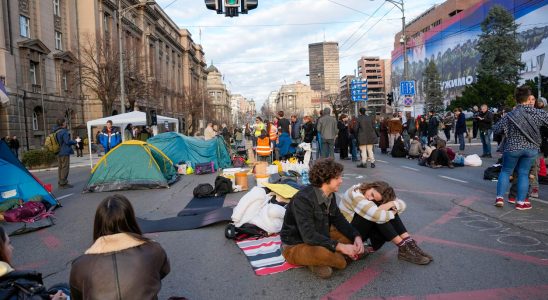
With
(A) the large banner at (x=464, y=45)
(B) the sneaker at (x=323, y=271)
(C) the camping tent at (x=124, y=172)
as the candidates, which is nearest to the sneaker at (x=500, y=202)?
(B) the sneaker at (x=323, y=271)

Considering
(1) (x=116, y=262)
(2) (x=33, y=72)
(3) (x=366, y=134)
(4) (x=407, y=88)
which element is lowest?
(1) (x=116, y=262)

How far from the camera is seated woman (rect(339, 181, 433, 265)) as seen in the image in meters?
4.40

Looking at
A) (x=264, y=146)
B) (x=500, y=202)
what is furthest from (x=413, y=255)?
(x=264, y=146)

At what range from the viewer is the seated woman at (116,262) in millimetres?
2590

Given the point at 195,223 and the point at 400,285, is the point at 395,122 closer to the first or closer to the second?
the point at 195,223

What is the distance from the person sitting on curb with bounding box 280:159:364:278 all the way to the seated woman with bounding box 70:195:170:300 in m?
1.76

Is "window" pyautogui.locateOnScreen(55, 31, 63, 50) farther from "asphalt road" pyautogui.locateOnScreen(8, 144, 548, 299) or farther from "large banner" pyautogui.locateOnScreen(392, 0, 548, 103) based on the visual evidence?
"large banner" pyautogui.locateOnScreen(392, 0, 548, 103)

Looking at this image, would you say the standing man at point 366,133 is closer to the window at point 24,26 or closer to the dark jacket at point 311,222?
the dark jacket at point 311,222

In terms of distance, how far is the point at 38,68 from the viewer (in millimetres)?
33062

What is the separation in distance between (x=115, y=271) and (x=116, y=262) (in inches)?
2.1

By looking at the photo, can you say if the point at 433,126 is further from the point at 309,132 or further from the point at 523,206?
the point at 523,206

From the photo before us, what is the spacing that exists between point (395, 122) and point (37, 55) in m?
28.1

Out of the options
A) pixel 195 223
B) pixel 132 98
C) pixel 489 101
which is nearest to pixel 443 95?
pixel 489 101

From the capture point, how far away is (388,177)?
11.7m
